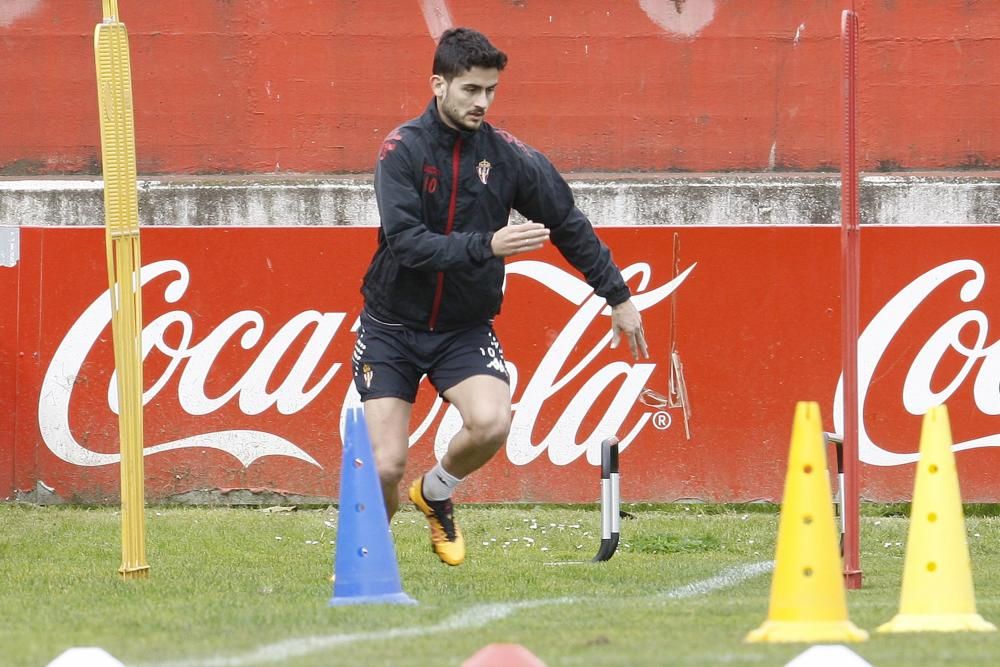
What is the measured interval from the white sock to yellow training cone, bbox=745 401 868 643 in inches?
93.8

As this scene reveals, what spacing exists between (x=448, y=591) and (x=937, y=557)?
2.15 metres

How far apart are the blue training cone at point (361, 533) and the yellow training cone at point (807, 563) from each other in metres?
1.47

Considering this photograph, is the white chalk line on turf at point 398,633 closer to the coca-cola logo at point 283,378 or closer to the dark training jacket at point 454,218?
the dark training jacket at point 454,218

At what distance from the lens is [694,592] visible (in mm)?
6945

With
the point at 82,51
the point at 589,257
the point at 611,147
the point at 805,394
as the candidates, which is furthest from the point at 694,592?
the point at 82,51

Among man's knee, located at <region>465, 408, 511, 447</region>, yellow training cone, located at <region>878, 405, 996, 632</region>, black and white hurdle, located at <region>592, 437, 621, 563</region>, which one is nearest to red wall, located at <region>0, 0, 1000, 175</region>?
black and white hurdle, located at <region>592, 437, 621, 563</region>

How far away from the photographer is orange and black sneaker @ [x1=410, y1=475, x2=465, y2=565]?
7.34 meters

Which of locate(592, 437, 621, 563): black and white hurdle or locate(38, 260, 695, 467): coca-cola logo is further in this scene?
locate(38, 260, 695, 467): coca-cola logo

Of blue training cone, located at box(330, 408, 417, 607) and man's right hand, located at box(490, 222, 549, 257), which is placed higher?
man's right hand, located at box(490, 222, 549, 257)

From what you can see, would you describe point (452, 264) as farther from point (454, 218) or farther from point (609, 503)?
point (609, 503)

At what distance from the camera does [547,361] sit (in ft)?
35.8

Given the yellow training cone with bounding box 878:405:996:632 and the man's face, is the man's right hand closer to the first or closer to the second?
the man's face

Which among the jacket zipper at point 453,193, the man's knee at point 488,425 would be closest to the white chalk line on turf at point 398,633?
the man's knee at point 488,425

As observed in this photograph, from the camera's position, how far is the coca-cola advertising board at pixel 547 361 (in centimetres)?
1074
